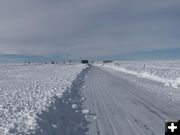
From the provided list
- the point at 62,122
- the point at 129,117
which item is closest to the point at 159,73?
the point at 129,117

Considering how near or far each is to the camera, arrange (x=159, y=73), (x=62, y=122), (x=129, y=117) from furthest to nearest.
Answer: (x=159, y=73), (x=129, y=117), (x=62, y=122)

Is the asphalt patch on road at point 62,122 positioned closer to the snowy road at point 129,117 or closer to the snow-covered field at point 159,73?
the snowy road at point 129,117

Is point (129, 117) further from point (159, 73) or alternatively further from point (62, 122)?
point (159, 73)

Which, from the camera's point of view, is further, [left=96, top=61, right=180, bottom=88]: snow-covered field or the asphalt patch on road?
[left=96, top=61, right=180, bottom=88]: snow-covered field

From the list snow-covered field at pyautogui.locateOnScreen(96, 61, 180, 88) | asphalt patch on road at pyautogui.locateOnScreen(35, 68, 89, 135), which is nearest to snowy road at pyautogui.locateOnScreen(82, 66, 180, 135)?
asphalt patch on road at pyautogui.locateOnScreen(35, 68, 89, 135)

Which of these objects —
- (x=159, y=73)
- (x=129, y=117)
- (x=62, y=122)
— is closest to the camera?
(x=62, y=122)

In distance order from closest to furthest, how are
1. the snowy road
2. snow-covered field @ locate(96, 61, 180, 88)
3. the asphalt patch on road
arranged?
the asphalt patch on road → the snowy road → snow-covered field @ locate(96, 61, 180, 88)

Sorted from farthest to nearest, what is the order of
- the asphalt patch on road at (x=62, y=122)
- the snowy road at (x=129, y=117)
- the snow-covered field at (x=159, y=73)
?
the snow-covered field at (x=159, y=73)
the snowy road at (x=129, y=117)
the asphalt patch on road at (x=62, y=122)

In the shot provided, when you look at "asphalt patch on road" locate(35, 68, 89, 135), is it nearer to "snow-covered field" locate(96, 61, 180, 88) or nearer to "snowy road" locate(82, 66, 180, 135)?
"snowy road" locate(82, 66, 180, 135)

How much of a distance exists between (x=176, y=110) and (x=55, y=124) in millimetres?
5560

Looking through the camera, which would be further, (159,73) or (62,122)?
(159,73)

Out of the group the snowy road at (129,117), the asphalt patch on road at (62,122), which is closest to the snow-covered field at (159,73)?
the snowy road at (129,117)

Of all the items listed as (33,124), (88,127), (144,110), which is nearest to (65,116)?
(88,127)

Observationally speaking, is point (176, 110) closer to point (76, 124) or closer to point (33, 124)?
point (76, 124)
